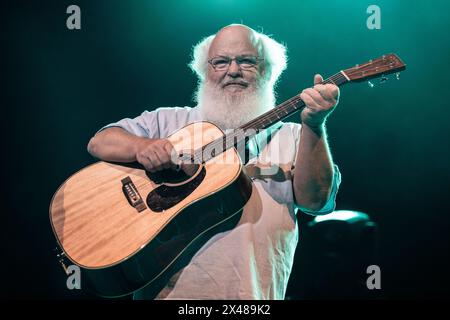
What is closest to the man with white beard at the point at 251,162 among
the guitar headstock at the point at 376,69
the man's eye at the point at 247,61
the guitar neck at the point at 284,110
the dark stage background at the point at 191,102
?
the man's eye at the point at 247,61

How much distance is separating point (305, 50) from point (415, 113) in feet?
4.50

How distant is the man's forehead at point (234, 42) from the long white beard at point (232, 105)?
0.23 metres

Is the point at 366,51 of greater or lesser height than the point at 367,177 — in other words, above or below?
above

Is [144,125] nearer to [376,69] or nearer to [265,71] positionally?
[265,71]

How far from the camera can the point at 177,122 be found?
2531 mm

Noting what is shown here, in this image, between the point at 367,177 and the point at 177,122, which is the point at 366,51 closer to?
the point at 367,177

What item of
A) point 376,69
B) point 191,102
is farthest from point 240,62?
point 191,102

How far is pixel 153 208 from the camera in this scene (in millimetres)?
2027

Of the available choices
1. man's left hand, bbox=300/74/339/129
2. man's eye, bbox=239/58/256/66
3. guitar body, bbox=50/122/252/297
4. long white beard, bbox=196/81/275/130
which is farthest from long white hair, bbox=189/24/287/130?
man's left hand, bbox=300/74/339/129

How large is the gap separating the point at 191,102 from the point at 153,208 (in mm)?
2062

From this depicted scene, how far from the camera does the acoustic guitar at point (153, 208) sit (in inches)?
75.1

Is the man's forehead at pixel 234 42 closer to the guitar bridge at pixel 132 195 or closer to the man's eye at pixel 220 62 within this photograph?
the man's eye at pixel 220 62
